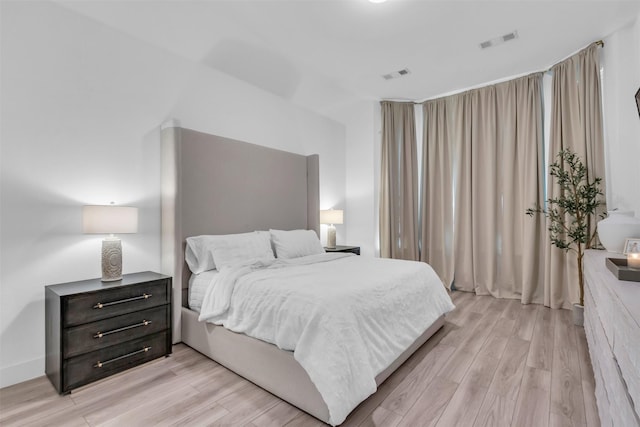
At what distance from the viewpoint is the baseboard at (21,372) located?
6.66ft

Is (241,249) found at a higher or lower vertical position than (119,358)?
higher

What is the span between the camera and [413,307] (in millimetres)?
2305

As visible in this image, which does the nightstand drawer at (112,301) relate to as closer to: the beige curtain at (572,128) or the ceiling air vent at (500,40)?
the ceiling air vent at (500,40)

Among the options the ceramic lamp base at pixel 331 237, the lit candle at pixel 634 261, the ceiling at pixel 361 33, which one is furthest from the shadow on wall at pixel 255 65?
the lit candle at pixel 634 261

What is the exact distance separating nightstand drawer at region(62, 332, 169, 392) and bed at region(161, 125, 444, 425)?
0.27 metres

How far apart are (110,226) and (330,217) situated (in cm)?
280

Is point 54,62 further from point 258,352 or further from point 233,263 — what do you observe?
point 258,352

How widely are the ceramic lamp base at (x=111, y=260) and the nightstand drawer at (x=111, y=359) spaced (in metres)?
0.51

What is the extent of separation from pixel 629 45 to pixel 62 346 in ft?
16.8

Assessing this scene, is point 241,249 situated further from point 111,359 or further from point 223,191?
point 111,359

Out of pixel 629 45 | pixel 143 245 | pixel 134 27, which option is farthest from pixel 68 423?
pixel 629 45

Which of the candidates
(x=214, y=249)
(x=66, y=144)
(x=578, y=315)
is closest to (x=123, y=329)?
(x=214, y=249)

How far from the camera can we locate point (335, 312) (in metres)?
1.66

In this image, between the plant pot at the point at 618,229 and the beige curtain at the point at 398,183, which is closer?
the plant pot at the point at 618,229
